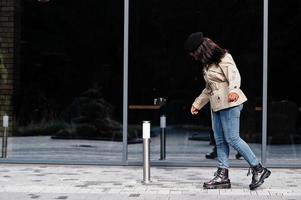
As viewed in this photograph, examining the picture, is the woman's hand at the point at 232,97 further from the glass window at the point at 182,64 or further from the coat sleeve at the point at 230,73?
the glass window at the point at 182,64

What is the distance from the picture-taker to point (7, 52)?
1072cm

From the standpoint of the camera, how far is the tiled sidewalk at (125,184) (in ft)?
24.7

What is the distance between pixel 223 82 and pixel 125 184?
1941 millimetres

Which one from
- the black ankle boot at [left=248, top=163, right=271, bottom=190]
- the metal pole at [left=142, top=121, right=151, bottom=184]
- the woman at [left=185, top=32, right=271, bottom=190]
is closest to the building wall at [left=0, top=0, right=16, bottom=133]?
the metal pole at [left=142, top=121, right=151, bottom=184]

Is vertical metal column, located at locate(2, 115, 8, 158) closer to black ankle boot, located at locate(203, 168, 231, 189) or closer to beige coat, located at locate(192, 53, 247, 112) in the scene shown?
black ankle boot, located at locate(203, 168, 231, 189)

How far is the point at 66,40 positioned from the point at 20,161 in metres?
2.21

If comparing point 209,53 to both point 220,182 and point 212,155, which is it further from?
point 212,155

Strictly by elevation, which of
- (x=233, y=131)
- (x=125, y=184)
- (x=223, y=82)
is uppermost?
(x=223, y=82)

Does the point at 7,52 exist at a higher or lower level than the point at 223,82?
higher

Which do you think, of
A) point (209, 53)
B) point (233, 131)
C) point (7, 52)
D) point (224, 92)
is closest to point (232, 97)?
point (224, 92)

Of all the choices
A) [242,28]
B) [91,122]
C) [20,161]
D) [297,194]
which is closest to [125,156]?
[91,122]

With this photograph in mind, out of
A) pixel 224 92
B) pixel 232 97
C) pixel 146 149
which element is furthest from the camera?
pixel 146 149

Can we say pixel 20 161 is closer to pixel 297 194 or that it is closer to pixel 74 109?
pixel 74 109

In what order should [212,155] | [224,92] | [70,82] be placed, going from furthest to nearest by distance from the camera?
[70,82] → [212,155] → [224,92]
